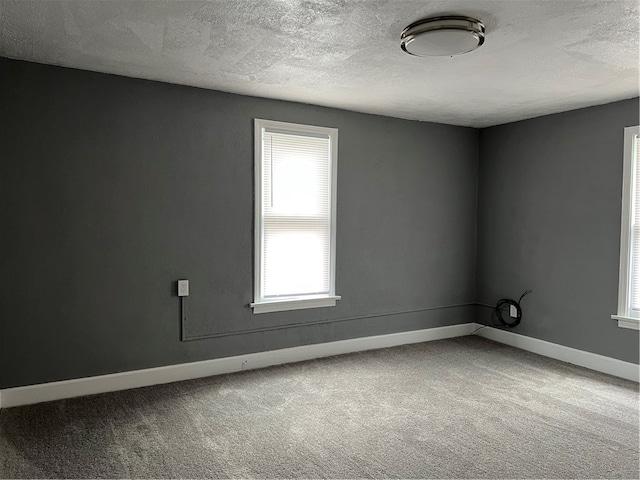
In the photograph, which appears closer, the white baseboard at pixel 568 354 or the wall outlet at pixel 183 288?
the wall outlet at pixel 183 288

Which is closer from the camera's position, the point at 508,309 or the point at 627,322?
→ the point at 627,322

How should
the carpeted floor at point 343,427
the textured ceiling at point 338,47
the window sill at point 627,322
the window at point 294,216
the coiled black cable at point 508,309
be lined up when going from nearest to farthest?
the textured ceiling at point 338,47, the carpeted floor at point 343,427, the window sill at point 627,322, the window at point 294,216, the coiled black cable at point 508,309

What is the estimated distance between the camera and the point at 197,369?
386 cm

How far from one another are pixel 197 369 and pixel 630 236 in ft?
12.4

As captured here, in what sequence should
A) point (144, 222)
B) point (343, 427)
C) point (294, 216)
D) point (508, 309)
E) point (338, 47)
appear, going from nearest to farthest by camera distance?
point (338, 47) → point (343, 427) → point (144, 222) → point (294, 216) → point (508, 309)

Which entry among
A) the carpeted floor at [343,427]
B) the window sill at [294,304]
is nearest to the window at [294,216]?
the window sill at [294,304]

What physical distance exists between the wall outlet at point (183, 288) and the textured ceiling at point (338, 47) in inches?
61.6

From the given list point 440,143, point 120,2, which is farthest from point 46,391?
point 440,143

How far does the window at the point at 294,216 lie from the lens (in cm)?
412

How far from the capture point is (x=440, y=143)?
203 inches

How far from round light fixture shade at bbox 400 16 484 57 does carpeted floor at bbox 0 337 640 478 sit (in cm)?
230

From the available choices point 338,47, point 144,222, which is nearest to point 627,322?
point 338,47

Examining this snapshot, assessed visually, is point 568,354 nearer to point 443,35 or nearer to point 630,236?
point 630,236

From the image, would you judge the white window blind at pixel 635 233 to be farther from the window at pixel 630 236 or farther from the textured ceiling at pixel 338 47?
the textured ceiling at pixel 338 47
